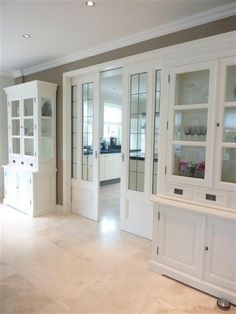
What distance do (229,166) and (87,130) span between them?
2450mm

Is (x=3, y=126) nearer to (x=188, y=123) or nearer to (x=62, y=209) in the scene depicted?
(x=62, y=209)

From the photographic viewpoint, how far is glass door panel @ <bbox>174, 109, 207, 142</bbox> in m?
2.37

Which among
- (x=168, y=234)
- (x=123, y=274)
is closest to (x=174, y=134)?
(x=168, y=234)

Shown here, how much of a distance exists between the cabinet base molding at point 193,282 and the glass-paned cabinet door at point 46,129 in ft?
8.66

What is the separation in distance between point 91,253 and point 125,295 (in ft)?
2.78

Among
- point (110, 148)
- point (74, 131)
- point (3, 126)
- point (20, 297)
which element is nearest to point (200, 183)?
point (20, 297)

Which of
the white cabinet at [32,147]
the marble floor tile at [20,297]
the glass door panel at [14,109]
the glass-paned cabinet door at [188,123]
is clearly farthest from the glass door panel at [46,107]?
the marble floor tile at [20,297]

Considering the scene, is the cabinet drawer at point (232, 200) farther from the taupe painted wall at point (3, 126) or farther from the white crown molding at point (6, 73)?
the white crown molding at point (6, 73)

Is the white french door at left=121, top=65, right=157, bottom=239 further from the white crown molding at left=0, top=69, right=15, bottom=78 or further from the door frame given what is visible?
the white crown molding at left=0, top=69, right=15, bottom=78

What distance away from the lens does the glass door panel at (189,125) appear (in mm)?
2373

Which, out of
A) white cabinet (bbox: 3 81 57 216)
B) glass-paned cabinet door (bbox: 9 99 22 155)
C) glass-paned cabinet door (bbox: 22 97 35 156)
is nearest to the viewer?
white cabinet (bbox: 3 81 57 216)

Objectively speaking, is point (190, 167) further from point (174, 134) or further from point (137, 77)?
point (137, 77)

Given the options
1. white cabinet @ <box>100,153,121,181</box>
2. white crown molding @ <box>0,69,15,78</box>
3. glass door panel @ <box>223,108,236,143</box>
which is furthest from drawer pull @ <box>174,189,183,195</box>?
white crown molding @ <box>0,69,15,78</box>

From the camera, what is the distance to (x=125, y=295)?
2.20m
